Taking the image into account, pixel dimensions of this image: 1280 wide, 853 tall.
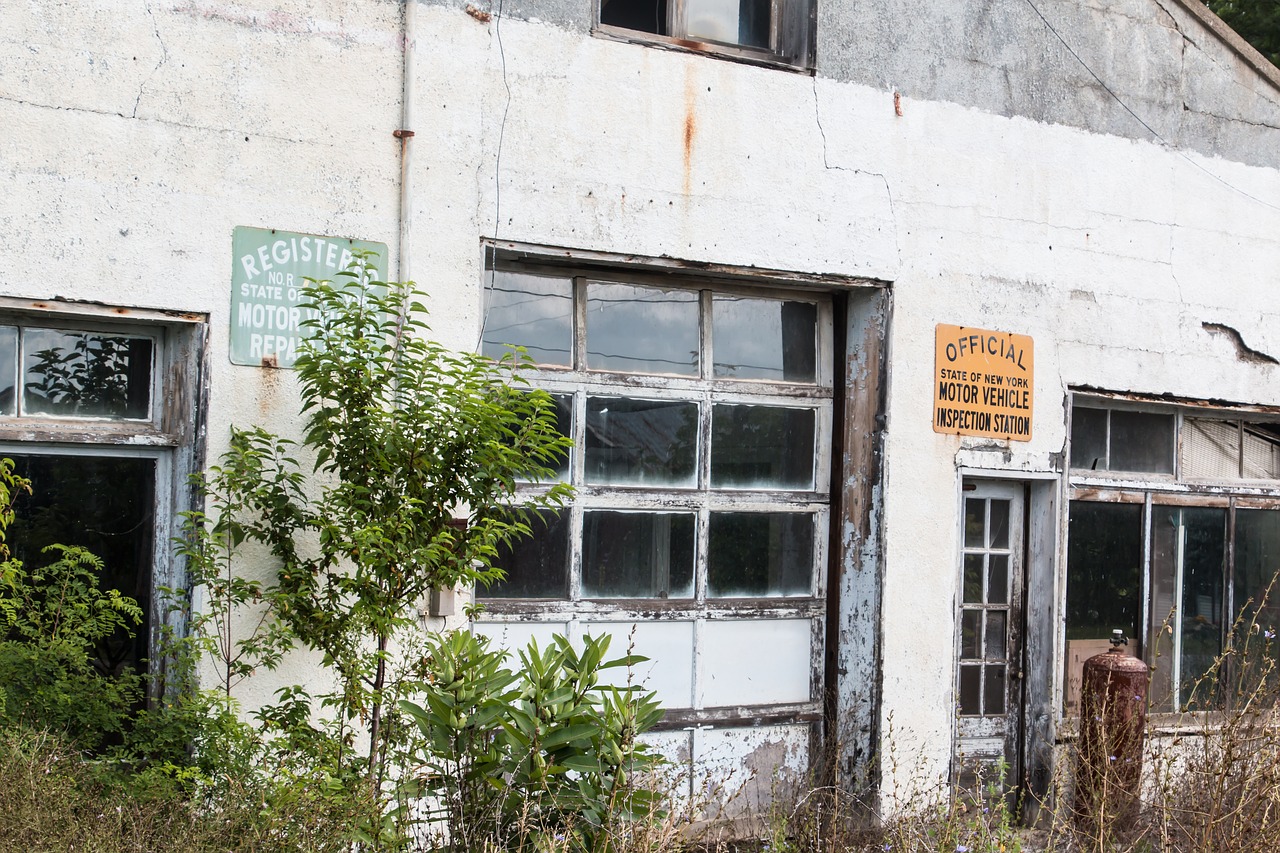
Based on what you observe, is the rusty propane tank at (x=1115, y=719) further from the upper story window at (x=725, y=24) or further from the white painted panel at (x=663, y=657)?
the upper story window at (x=725, y=24)

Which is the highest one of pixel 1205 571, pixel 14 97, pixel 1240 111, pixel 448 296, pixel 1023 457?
pixel 1240 111

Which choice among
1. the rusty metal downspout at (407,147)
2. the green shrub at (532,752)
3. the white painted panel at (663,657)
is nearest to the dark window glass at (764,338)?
the white painted panel at (663,657)

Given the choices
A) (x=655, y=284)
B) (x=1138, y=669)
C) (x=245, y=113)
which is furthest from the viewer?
(x=1138, y=669)

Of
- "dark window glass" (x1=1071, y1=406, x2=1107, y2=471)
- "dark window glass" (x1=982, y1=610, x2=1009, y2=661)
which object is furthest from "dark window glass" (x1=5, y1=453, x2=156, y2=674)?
"dark window glass" (x1=1071, y1=406, x2=1107, y2=471)

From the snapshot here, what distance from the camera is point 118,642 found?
495cm

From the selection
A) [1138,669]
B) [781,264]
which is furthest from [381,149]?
[1138,669]

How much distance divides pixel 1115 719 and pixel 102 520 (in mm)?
5157

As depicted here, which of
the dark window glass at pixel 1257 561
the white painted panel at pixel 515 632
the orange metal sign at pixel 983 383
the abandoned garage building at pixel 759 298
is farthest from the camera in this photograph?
the dark window glass at pixel 1257 561

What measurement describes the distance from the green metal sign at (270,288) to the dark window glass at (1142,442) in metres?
4.92

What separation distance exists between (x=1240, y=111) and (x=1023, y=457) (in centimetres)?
292

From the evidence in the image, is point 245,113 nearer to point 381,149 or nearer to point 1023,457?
point 381,149

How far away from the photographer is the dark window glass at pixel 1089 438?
297 inches

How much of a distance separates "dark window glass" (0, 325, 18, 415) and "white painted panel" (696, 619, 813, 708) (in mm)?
3343

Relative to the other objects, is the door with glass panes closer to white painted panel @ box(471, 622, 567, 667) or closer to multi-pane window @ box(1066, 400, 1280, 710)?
multi-pane window @ box(1066, 400, 1280, 710)
